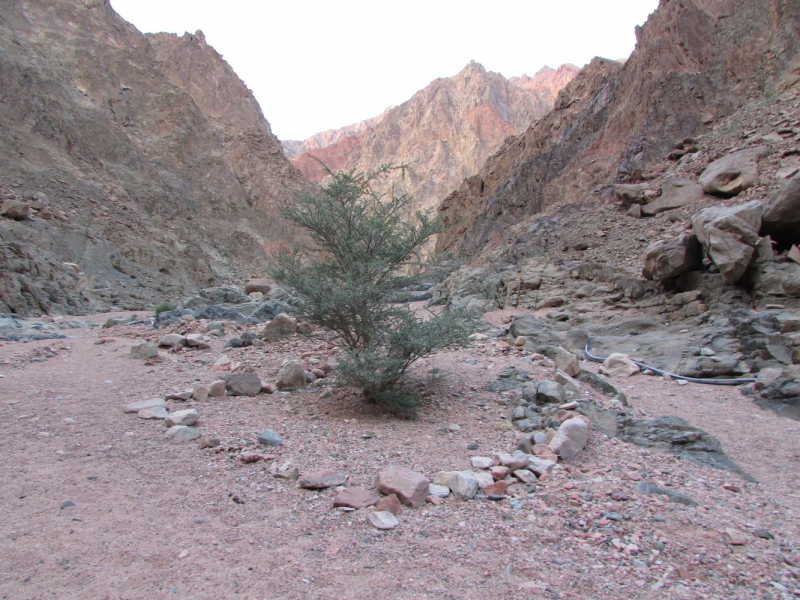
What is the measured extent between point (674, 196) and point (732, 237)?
6.22 metres

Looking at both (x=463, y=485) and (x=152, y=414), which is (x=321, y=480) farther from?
(x=152, y=414)

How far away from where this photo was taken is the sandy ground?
2102 millimetres

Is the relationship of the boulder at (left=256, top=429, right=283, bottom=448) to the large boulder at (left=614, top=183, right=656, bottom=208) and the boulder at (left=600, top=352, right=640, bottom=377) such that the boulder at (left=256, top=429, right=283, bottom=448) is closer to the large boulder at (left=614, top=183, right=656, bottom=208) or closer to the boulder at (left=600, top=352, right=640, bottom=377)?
the boulder at (left=600, top=352, right=640, bottom=377)

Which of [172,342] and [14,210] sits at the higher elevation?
[14,210]

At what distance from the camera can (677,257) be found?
8688 mm

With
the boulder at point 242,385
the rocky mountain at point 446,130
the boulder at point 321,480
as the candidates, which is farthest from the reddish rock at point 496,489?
the rocky mountain at point 446,130

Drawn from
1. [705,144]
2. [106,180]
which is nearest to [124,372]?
[705,144]

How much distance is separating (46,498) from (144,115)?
119 ft

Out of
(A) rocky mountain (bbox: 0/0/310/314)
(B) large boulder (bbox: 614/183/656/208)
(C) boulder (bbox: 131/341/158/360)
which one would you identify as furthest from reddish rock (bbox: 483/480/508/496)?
(A) rocky mountain (bbox: 0/0/310/314)

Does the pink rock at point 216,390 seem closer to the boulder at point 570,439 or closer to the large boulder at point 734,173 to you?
the boulder at point 570,439

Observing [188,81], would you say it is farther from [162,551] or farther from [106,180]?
[162,551]

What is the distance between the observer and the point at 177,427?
3705 mm

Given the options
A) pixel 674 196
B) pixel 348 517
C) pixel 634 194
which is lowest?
pixel 348 517

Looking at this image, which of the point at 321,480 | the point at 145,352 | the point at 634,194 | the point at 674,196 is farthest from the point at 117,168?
the point at 321,480
